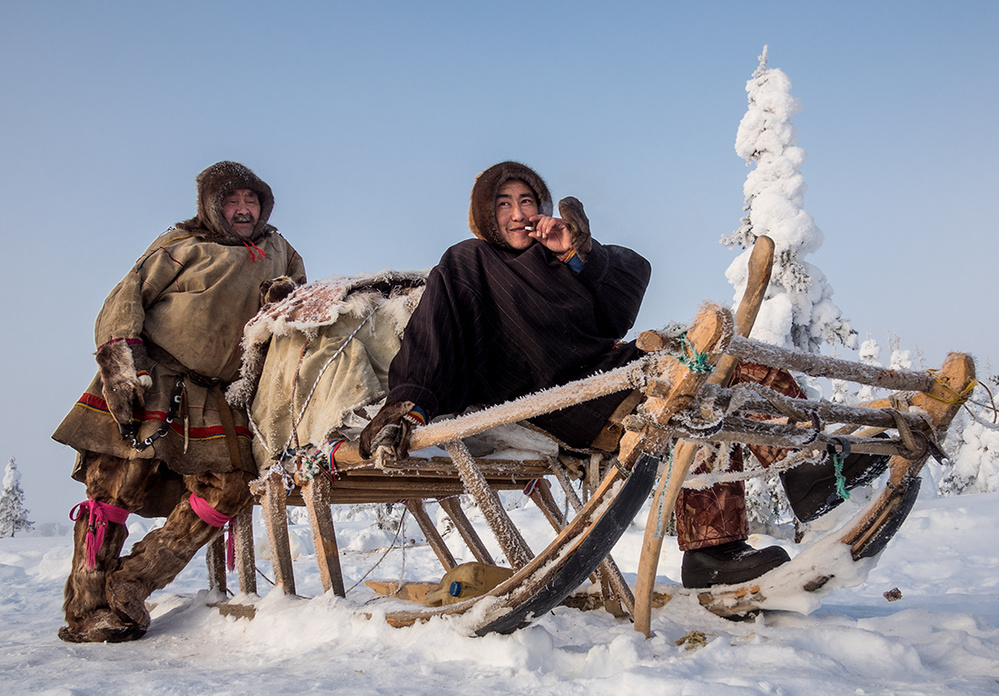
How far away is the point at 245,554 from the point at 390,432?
65.9 inches

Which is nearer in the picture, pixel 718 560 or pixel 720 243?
pixel 718 560

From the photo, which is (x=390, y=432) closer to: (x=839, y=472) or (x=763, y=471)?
(x=763, y=471)

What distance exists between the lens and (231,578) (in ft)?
24.0

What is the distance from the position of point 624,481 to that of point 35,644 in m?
2.90

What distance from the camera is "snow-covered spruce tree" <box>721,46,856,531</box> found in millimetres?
11219

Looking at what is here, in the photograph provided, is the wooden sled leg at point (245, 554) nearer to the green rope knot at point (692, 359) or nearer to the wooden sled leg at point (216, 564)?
the wooden sled leg at point (216, 564)

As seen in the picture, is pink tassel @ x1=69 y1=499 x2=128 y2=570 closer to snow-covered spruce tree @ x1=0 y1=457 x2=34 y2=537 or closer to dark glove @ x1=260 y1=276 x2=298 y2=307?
dark glove @ x1=260 y1=276 x2=298 y2=307

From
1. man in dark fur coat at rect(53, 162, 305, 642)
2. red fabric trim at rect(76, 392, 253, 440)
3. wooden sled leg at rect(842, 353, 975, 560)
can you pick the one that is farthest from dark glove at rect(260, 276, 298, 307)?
wooden sled leg at rect(842, 353, 975, 560)

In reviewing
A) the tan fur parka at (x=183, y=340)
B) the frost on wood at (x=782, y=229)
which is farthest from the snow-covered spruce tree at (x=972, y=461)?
the tan fur parka at (x=183, y=340)

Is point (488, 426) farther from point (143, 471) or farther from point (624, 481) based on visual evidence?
point (143, 471)

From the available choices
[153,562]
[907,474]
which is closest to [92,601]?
[153,562]

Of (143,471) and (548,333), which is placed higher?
(548,333)

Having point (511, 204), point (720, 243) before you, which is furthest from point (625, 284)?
point (720, 243)

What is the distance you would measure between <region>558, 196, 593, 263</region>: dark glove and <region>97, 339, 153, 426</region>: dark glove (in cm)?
206
